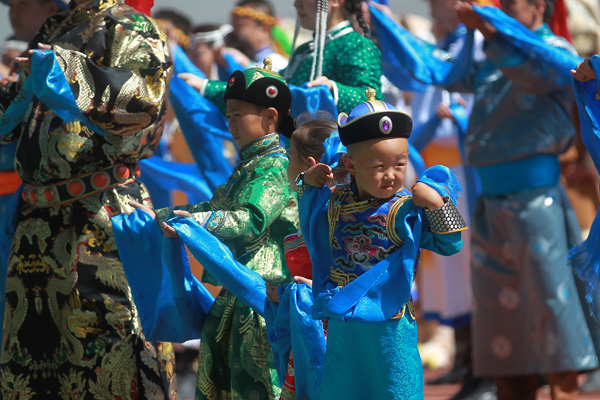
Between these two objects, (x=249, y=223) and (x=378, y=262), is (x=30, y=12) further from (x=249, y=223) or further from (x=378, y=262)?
(x=378, y=262)

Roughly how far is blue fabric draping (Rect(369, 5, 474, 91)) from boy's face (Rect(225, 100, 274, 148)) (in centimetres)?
136

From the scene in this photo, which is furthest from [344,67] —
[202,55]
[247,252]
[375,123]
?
[202,55]

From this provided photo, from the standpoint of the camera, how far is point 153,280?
11.7 ft

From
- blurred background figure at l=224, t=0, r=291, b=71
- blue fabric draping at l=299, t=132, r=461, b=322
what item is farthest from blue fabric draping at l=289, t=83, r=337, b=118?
blurred background figure at l=224, t=0, r=291, b=71

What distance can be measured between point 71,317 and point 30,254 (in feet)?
0.86

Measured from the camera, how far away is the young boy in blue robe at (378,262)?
2836 millimetres

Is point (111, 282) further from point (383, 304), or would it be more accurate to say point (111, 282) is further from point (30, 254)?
point (383, 304)

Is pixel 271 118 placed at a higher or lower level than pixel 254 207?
higher

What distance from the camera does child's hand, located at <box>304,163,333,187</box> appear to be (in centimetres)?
303

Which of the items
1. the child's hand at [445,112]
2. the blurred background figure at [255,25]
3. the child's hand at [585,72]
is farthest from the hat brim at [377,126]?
the blurred background figure at [255,25]

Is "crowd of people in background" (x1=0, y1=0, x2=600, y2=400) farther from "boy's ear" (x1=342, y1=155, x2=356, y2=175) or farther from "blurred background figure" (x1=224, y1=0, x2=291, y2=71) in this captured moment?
"blurred background figure" (x1=224, y1=0, x2=291, y2=71)

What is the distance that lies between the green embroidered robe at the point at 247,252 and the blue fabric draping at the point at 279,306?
0.20ft

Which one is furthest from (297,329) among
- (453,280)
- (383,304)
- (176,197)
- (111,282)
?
(453,280)

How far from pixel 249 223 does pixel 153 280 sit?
1.41 feet
